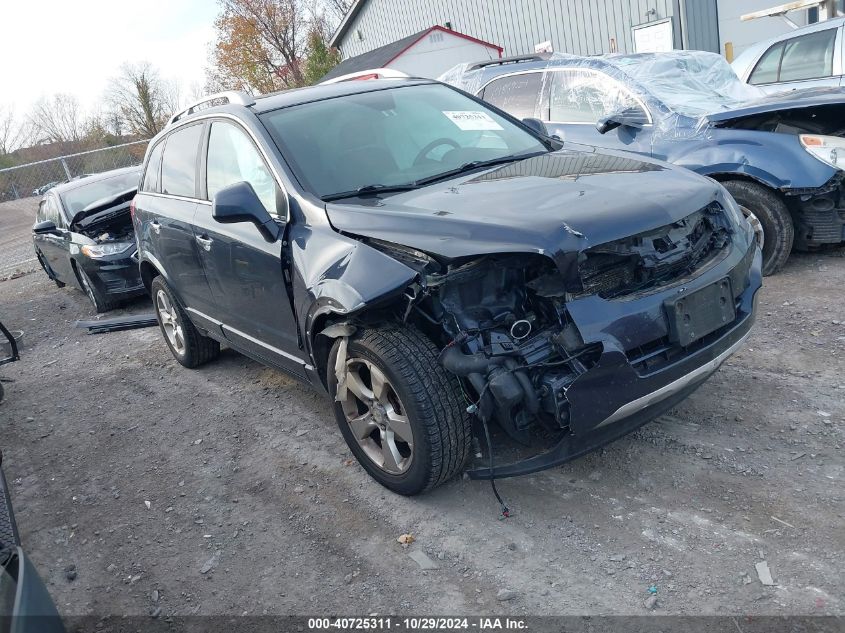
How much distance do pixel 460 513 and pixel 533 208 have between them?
1.43 metres

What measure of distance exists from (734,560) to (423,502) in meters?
1.39

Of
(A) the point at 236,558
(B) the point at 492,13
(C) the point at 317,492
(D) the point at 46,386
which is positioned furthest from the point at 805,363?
(B) the point at 492,13

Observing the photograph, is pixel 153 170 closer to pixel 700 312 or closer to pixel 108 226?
pixel 108 226

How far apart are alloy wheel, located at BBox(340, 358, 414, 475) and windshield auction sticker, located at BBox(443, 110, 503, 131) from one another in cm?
177

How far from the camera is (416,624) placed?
9.05 ft

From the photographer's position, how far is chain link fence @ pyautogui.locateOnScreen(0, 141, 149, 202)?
1881 centimetres

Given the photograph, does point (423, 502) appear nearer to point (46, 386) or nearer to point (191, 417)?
point (191, 417)

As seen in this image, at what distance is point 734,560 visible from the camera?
2785mm

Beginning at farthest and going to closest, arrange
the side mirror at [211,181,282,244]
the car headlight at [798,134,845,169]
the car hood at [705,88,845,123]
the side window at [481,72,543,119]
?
Result: the side window at [481,72,543,119], the car hood at [705,88,845,123], the car headlight at [798,134,845,169], the side mirror at [211,181,282,244]

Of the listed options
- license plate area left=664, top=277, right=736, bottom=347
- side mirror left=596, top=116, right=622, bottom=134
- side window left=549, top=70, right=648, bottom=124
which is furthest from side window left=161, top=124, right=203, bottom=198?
side window left=549, top=70, right=648, bottom=124

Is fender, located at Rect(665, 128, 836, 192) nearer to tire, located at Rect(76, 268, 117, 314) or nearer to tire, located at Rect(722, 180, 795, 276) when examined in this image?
tire, located at Rect(722, 180, 795, 276)

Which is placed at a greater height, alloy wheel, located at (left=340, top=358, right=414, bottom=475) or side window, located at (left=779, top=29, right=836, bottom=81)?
side window, located at (left=779, top=29, right=836, bottom=81)

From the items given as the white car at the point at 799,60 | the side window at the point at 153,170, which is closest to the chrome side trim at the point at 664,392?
the side window at the point at 153,170

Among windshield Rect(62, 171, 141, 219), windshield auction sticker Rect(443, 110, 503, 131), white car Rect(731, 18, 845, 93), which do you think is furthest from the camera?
windshield Rect(62, 171, 141, 219)
